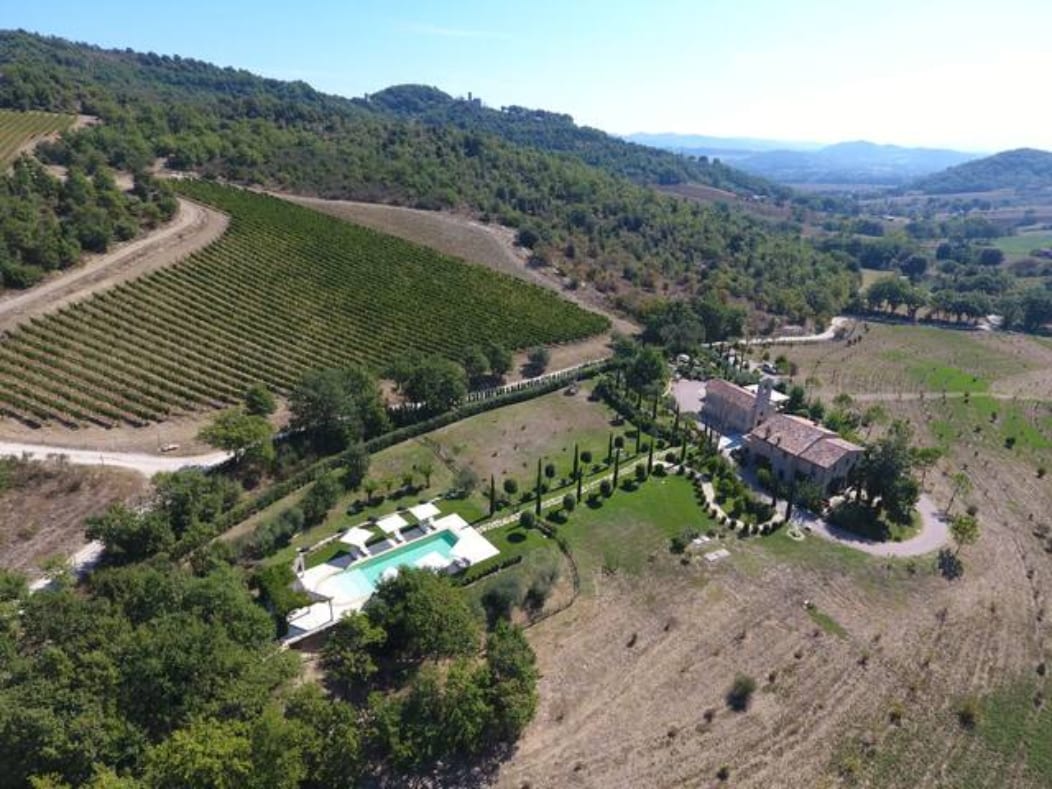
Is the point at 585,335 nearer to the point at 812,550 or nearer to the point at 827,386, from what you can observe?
the point at 827,386

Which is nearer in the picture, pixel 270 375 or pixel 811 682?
pixel 811 682

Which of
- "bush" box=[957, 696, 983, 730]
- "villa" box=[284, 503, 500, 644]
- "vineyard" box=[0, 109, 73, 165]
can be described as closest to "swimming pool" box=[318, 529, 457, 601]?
"villa" box=[284, 503, 500, 644]

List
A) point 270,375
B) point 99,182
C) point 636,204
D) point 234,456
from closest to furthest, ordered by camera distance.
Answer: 1. point 234,456
2. point 270,375
3. point 99,182
4. point 636,204

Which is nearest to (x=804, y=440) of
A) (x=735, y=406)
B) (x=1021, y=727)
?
(x=735, y=406)

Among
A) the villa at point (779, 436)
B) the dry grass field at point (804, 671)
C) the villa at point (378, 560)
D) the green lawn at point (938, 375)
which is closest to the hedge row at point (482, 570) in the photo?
the villa at point (378, 560)

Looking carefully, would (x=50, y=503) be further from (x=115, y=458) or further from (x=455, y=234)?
(x=455, y=234)

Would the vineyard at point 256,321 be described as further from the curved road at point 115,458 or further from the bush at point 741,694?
the bush at point 741,694

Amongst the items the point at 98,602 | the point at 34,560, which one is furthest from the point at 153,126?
the point at 98,602
